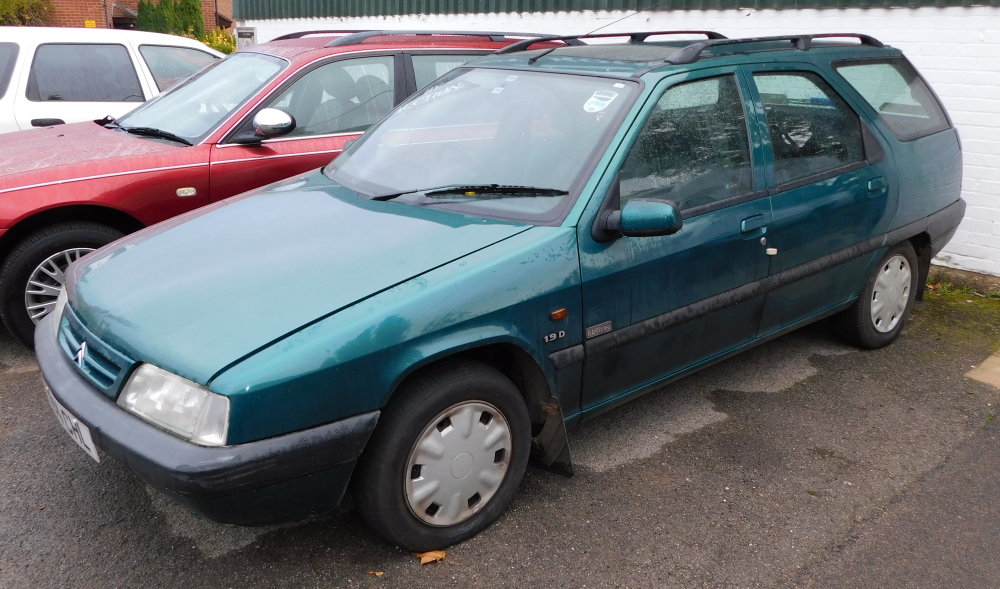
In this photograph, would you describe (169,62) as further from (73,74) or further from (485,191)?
(485,191)

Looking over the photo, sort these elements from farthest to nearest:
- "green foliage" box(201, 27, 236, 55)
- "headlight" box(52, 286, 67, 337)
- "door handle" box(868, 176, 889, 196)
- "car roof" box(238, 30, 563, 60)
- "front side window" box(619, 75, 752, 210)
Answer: "green foliage" box(201, 27, 236, 55), "car roof" box(238, 30, 563, 60), "door handle" box(868, 176, 889, 196), "front side window" box(619, 75, 752, 210), "headlight" box(52, 286, 67, 337)

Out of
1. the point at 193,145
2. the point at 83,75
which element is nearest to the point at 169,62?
the point at 83,75

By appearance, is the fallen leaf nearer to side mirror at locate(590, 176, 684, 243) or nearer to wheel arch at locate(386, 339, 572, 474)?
wheel arch at locate(386, 339, 572, 474)

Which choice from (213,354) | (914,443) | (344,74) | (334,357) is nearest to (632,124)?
(334,357)

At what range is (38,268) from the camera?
13.7 ft

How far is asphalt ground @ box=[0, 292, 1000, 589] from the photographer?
8.86 feet

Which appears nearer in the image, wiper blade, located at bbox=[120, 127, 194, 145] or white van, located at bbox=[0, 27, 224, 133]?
wiper blade, located at bbox=[120, 127, 194, 145]

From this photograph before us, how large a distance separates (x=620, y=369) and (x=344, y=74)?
2801 mm

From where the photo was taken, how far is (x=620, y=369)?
3.13 meters

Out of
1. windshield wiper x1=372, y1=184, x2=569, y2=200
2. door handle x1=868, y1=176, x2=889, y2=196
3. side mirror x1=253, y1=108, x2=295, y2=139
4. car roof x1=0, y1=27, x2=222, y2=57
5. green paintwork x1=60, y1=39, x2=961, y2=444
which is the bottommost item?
green paintwork x1=60, y1=39, x2=961, y2=444

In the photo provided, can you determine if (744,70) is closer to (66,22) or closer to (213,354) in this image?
(213,354)

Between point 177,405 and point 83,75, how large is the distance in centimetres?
493

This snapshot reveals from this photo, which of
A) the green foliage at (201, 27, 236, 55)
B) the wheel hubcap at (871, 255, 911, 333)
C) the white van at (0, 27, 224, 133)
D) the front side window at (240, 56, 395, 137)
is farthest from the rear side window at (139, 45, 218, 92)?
the green foliage at (201, 27, 236, 55)

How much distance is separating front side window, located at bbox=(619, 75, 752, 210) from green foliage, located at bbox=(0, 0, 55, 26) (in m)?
Result: 19.5
